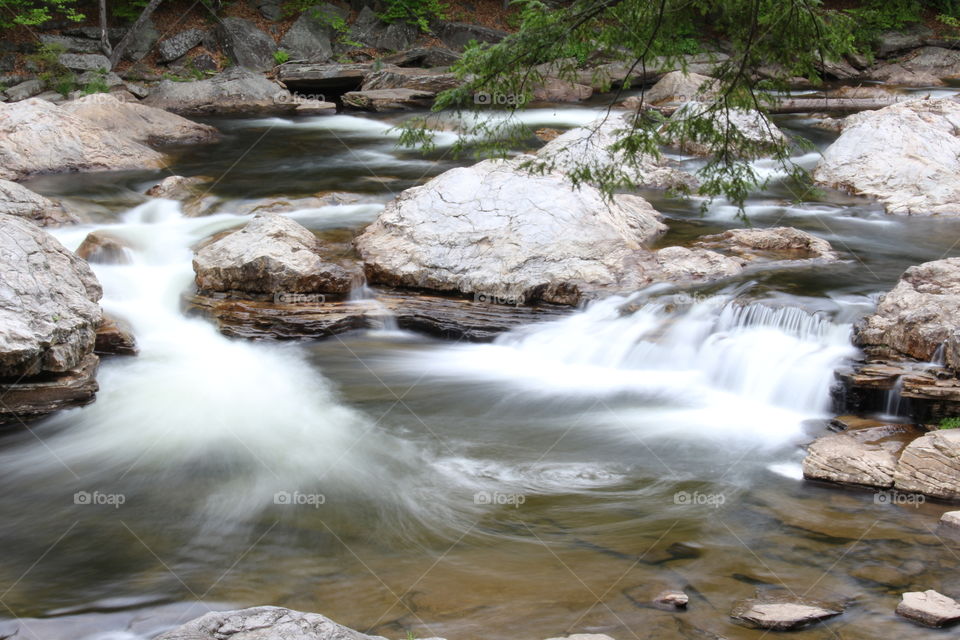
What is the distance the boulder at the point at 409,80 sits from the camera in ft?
69.8

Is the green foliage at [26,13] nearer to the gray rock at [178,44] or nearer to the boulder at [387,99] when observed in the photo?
the gray rock at [178,44]

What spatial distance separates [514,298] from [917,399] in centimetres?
409

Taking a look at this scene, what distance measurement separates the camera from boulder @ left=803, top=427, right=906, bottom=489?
233 inches

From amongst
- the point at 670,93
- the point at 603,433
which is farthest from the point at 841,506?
the point at 670,93

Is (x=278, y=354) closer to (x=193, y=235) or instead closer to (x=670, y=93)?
(x=193, y=235)

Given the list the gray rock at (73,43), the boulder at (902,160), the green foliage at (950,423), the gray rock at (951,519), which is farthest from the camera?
the gray rock at (73,43)

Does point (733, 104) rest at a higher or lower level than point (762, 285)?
higher

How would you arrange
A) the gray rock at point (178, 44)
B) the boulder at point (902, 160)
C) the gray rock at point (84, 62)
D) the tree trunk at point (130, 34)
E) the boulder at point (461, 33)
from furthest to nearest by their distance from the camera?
1. the boulder at point (461, 33)
2. the gray rock at point (178, 44)
3. the tree trunk at point (130, 34)
4. the gray rock at point (84, 62)
5. the boulder at point (902, 160)

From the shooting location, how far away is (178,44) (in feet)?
80.6

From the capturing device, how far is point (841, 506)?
18.7ft

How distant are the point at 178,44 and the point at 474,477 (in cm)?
2218
